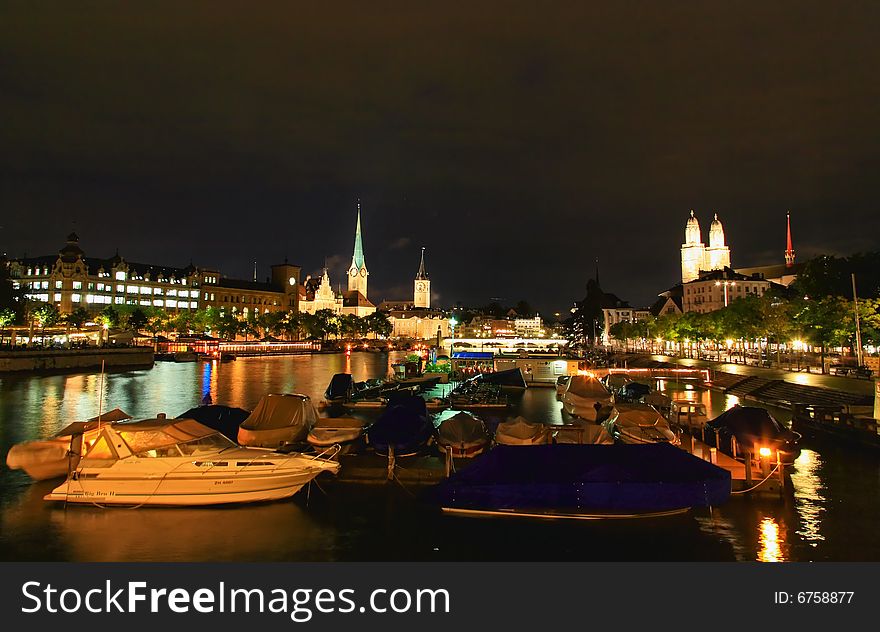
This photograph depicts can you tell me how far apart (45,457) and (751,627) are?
24.4 meters

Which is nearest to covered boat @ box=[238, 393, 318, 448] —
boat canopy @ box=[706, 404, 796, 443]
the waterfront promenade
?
boat canopy @ box=[706, 404, 796, 443]

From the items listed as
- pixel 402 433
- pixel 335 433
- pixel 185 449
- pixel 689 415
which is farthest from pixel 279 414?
pixel 689 415

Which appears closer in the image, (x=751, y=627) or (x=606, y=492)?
(x=751, y=627)

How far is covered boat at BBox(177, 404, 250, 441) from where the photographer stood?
2688cm

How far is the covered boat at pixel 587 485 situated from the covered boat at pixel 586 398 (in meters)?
23.4

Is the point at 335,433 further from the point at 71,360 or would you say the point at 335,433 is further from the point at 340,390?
the point at 71,360

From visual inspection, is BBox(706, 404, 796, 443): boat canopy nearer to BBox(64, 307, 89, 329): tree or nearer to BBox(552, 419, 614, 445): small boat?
BBox(552, 419, 614, 445): small boat

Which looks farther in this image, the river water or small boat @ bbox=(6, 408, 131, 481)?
small boat @ bbox=(6, 408, 131, 481)

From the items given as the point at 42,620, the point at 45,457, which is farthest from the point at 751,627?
the point at 45,457

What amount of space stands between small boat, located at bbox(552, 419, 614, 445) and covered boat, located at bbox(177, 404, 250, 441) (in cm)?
1601

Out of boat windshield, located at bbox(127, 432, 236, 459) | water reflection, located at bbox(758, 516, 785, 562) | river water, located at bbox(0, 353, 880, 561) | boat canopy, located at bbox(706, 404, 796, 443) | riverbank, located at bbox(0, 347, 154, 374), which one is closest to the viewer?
water reflection, located at bbox(758, 516, 785, 562)

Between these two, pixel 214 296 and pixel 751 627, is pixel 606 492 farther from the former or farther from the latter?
pixel 214 296

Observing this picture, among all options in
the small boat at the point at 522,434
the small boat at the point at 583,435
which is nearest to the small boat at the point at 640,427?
the small boat at the point at 583,435

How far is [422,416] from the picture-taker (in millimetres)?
26703
